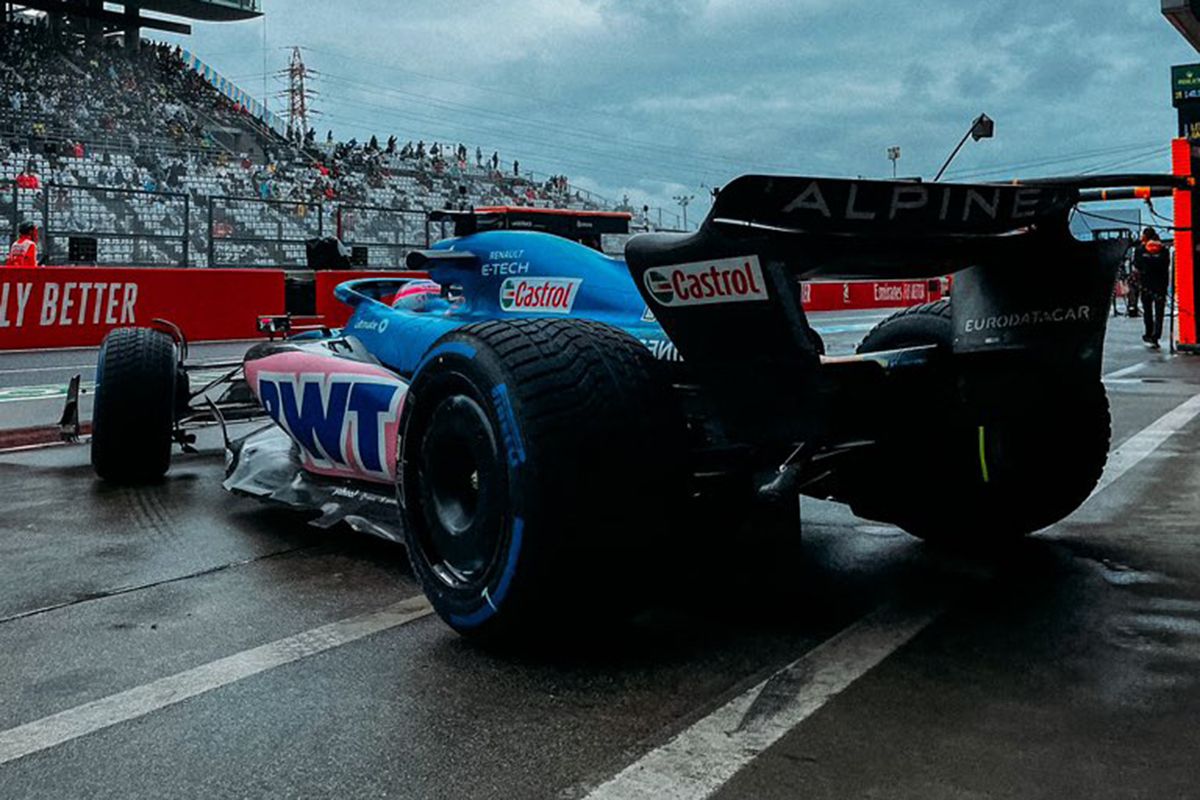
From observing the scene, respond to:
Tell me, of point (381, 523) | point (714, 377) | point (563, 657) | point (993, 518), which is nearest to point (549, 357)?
point (714, 377)

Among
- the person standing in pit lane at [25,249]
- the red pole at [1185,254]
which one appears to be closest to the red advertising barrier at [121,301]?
the person standing in pit lane at [25,249]

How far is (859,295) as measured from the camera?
33.8 metres

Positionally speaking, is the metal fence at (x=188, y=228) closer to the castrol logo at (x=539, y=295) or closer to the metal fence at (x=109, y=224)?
the metal fence at (x=109, y=224)

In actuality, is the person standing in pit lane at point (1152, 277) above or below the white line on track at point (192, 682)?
above

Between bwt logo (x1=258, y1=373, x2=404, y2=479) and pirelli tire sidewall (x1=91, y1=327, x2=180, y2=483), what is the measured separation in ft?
3.59

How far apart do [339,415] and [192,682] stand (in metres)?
1.83

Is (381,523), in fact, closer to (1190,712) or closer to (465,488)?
(465,488)

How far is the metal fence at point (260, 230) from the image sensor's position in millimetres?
20641

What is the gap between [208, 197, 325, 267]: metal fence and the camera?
20.6 meters

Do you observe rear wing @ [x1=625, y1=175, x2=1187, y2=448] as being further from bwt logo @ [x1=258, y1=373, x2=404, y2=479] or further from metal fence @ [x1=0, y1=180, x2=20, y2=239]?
metal fence @ [x1=0, y1=180, x2=20, y2=239]

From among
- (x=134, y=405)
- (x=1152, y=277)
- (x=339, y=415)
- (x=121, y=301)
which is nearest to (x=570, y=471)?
(x=339, y=415)

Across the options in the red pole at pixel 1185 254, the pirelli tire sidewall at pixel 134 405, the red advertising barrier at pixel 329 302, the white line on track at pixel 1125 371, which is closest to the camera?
the pirelli tire sidewall at pixel 134 405

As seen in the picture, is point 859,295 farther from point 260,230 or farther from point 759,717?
point 759,717

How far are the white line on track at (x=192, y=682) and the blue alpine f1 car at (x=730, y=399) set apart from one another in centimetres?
33
